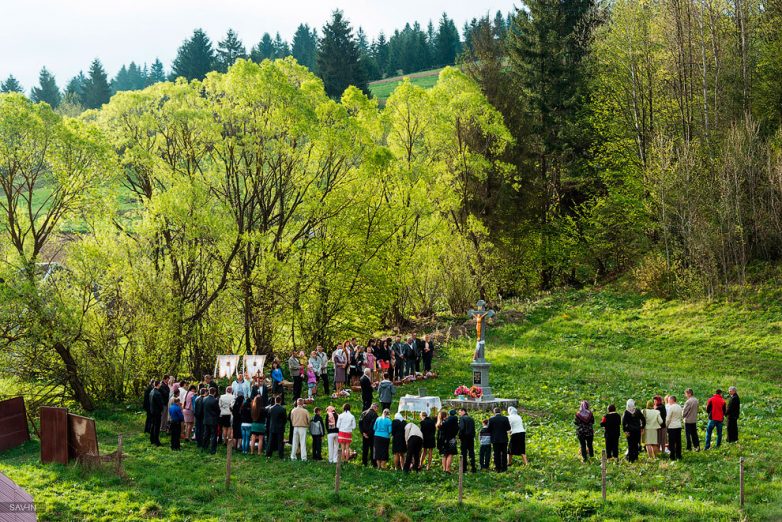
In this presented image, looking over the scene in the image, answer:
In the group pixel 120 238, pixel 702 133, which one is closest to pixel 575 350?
pixel 702 133

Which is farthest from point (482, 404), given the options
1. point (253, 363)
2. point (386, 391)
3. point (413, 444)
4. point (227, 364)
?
point (227, 364)

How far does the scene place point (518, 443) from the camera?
1989cm

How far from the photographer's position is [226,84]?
1341 inches

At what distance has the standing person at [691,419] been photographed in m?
20.3

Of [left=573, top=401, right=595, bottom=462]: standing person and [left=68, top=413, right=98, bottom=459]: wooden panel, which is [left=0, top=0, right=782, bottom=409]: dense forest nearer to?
[left=68, top=413, right=98, bottom=459]: wooden panel

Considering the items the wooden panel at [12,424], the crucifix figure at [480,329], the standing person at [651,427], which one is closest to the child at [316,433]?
the crucifix figure at [480,329]

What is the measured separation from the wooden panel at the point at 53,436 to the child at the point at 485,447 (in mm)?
9870

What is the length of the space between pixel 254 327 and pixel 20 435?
40.5 feet

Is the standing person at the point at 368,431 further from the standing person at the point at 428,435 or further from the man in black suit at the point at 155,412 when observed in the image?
the man in black suit at the point at 155,412

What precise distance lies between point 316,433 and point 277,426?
101 centimetres

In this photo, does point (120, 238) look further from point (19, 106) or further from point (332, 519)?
point (332, 519)

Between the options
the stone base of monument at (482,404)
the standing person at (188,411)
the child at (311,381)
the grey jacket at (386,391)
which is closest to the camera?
the standing person at (188,411)

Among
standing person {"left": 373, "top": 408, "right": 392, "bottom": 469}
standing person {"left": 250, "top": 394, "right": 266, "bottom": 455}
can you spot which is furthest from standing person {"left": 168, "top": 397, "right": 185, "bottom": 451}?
standing person {"left": 373, "top": 408, "right": 392, "bottom": 469}

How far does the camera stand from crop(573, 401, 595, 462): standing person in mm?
19438
